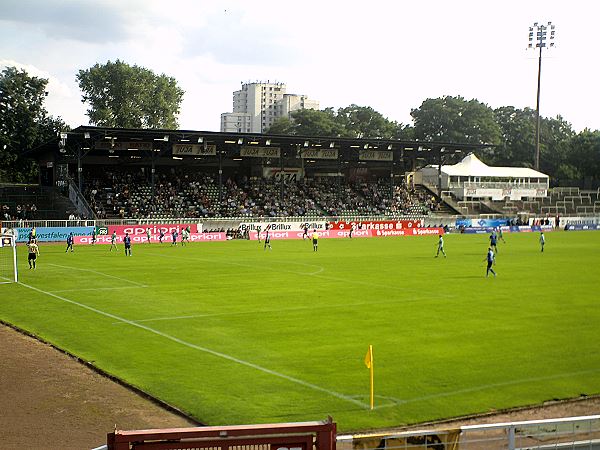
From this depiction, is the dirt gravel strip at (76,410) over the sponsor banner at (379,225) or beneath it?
beneath

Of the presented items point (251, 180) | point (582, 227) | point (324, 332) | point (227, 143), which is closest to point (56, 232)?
point (227, 143)

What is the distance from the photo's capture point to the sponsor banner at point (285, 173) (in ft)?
286

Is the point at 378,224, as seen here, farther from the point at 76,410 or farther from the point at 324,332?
the point at 76,410

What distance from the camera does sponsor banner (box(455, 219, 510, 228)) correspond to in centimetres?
8425

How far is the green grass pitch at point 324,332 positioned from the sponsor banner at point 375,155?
161 feet

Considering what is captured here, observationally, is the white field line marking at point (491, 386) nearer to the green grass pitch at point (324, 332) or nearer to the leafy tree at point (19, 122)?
the green grass pitch at point (324, 332)

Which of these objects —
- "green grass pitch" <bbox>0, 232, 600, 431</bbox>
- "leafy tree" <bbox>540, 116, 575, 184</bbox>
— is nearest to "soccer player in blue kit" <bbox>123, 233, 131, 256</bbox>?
"green grass pitch" <bbox>0, 232, 600, 431</bbox>

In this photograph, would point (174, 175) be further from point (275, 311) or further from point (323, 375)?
point (323, 375)

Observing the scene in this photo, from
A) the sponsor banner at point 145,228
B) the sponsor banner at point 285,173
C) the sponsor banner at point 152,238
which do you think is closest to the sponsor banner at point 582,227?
the sponsor banner at point 285,173

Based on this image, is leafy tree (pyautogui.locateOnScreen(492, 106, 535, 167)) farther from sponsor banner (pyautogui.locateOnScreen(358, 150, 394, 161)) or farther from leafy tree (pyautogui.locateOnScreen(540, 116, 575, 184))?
sponsor banner (pyautogui.locateOnScreen(358, 150, 394, 161))

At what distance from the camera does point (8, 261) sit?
1713 inches

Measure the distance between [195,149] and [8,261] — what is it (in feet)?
118

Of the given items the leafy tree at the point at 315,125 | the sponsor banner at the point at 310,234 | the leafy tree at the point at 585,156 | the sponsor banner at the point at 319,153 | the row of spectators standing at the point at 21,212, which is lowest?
the sponsor banner at the point at 310,234

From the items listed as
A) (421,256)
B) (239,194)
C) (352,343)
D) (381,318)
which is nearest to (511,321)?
(381,318)
